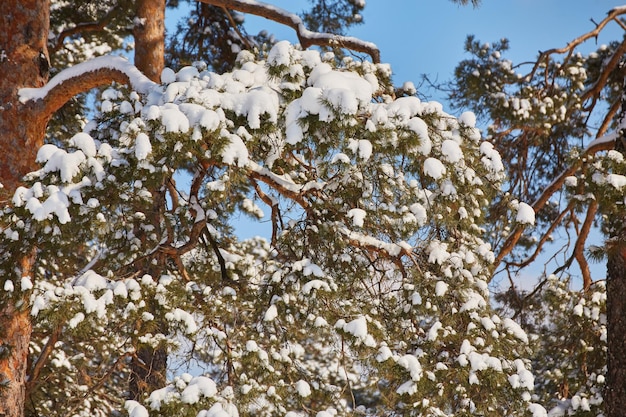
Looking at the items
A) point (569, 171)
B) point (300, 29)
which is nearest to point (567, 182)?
point (569, 171)

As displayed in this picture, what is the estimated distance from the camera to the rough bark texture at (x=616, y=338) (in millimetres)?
6691

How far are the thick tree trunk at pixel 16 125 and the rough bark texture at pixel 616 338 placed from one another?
5636 mm

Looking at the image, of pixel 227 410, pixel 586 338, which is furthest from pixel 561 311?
pixel 227 410

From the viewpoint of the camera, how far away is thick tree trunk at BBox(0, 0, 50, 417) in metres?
5.25

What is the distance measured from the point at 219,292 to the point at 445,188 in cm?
210

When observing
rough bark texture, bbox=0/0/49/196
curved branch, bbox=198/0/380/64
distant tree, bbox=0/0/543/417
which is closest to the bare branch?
distant tree, bbox=0/0/543/417

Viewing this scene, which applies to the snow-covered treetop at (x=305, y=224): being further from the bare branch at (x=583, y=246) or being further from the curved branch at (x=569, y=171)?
the bare branch at (x=583, y=246)

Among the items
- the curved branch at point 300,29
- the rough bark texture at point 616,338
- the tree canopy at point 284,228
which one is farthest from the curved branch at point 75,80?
the rough bark texture at point 616,338

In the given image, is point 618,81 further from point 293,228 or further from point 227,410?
point 227,410

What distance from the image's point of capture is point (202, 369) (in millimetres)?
5629

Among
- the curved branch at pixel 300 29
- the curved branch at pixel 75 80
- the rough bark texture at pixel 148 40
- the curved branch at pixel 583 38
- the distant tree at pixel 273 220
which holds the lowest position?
the distant tree at pixel 273 220

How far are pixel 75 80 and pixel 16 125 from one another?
61cm

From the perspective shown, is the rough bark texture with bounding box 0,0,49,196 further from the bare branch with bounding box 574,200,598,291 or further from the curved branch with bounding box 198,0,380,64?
the bare branch with bounding box 574,200,598,291

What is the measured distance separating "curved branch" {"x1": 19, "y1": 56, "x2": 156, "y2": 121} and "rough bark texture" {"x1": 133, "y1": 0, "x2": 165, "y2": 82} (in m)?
1.36
